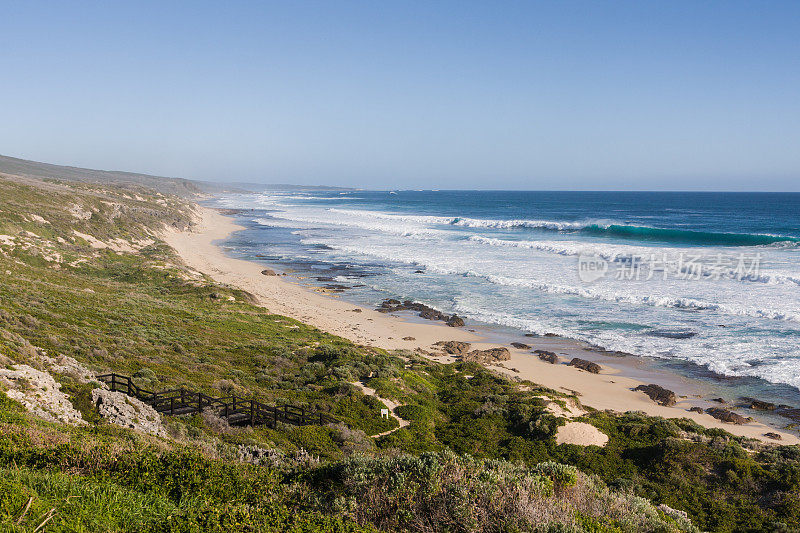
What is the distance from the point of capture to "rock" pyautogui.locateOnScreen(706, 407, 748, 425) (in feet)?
49.0

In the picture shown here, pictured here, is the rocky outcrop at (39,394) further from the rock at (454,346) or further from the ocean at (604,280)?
the ocean at (604,280)

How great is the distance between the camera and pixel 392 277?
37375mm

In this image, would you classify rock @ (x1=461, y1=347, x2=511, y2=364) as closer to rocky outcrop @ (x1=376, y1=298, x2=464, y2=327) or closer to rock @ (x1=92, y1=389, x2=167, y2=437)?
rocky outcrop @ (x1=376, y1=298, x2=464, y2=327)

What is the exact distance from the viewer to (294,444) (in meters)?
11.2

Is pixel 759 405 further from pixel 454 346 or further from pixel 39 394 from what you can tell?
pixel 39 394

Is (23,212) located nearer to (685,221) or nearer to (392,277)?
(392,277)

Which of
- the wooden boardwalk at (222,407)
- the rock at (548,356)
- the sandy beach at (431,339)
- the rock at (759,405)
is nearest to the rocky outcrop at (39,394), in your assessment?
the wooden boardwalk at (222,407)

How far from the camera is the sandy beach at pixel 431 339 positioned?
16.2 metres

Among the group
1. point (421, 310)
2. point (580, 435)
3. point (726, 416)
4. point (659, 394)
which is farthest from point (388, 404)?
point (421, 310)

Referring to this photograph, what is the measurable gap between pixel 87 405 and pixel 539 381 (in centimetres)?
1423

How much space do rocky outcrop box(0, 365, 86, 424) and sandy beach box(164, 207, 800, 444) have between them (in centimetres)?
1303

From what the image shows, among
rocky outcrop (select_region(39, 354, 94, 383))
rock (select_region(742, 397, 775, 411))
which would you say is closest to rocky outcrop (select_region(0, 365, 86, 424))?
rocky outcrop (select_region(39, 354, 94, 383))

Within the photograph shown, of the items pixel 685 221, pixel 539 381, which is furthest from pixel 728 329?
pixel 685 221

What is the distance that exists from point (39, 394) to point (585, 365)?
17.5m
